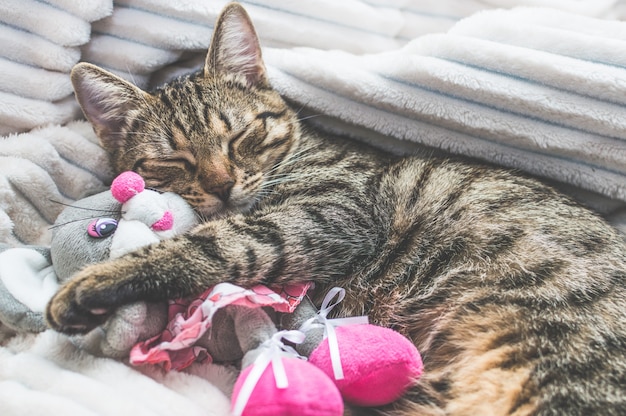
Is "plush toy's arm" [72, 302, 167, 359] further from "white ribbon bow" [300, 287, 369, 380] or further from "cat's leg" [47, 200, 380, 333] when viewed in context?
"white ribbon bow" [300, 287, 369, 380]

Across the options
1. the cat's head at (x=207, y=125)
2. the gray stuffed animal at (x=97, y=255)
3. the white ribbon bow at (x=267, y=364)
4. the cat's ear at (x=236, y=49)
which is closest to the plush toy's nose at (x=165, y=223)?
the gray stuffed animal at (x=97, y=255)

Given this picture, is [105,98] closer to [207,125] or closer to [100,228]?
[207,125]

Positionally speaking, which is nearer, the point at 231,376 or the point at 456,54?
the point at 231,376

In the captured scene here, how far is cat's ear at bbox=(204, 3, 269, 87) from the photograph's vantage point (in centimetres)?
146

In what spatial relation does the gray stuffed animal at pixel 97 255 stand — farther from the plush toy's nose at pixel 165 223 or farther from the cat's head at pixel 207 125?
the cat's head at pixel 207 125

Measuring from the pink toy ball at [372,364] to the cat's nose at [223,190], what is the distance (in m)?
0.48

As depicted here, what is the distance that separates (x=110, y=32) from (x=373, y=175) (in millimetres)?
936

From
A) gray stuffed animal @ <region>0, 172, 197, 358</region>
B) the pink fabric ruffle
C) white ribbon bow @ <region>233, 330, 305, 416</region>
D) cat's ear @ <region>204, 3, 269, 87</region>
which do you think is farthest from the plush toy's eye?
cat's ear @ <region>204, 3, 269, 87</region>

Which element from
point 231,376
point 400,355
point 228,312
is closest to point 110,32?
point 228,312

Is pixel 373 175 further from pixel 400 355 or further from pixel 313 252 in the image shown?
pixel 400 355

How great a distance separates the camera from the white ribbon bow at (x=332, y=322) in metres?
1.02

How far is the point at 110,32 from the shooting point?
1.63 metres

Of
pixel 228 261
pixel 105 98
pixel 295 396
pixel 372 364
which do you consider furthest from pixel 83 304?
pixel 105 98

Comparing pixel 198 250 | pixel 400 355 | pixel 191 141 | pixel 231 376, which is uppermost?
pixel 191 141
